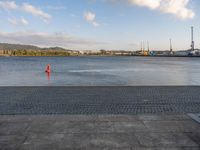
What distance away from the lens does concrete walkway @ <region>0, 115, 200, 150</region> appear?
4430 millimetres

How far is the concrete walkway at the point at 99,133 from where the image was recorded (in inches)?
174

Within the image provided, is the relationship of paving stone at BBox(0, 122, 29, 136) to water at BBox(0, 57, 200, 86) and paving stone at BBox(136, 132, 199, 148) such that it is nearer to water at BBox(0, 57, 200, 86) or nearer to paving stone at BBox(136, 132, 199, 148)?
paving stone at BBox(136, 132, 199, 148)

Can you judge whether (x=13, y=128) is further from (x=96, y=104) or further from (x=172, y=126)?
(x=96, y=104)

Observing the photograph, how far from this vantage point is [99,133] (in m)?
5.11

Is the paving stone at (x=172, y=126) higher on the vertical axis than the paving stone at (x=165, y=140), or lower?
higher

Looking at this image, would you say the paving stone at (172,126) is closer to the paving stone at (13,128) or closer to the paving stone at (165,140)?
the paving stone at (165,140)

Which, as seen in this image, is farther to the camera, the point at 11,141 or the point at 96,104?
the point at 96,104

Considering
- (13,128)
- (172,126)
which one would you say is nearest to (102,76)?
(172,126)

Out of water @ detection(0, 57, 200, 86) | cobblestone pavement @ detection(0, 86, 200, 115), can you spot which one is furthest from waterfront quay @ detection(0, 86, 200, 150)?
water @ detection(0, 57, 200, 86)

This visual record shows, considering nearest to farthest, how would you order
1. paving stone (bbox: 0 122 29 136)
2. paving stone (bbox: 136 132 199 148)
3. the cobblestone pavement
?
paving stone (bbox: 136 132 199 148)
paving stone (bbox: 0 122 29 136)
the cobblestone pavement

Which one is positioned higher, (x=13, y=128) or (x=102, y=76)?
(x=13, y=128)

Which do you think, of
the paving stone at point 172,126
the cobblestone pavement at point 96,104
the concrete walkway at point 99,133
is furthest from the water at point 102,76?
the paving stone at point 172,126

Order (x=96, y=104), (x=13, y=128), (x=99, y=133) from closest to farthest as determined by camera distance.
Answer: (x=99, y=133)
(x=13, y=128)
(x=96, y=104)

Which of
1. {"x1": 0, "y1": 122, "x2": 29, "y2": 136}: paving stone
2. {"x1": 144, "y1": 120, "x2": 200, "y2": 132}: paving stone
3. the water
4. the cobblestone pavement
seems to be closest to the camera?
{"x1": 0, "y1": 122, "x2": 29, "y2": 136}: paving stone
